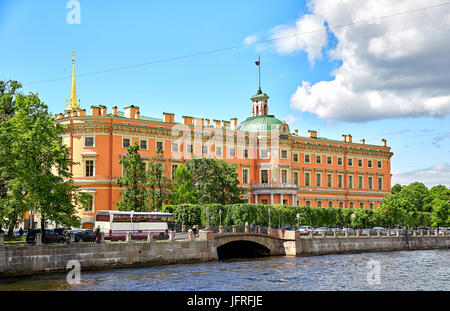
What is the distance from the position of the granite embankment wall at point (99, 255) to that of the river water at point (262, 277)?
1.06 metres

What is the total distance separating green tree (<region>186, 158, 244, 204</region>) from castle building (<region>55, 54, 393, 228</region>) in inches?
146

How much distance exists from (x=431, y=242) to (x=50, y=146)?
48335 millimetres

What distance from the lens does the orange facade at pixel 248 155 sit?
60156 mm

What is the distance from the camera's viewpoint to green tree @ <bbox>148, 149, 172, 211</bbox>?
58188 mm

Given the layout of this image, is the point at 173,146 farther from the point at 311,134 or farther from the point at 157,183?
the point at 311,134

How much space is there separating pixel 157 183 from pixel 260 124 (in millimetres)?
22060

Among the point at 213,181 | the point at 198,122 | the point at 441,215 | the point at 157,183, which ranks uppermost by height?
the point at 198,122

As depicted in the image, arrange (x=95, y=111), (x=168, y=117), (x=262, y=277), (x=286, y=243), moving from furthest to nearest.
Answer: (x=168, y=117)
(x=95, y=111)
(x=286, y=243)
(x=262, y=277)

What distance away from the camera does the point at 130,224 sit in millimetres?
45125

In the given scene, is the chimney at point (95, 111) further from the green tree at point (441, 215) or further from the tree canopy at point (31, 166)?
the green tree at point (441, 215)

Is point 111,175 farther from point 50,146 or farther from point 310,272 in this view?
point 310,272

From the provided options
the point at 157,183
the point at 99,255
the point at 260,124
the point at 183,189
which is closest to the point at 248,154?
the point at 260,124

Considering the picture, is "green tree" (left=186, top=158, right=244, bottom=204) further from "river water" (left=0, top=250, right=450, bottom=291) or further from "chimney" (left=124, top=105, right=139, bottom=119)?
"river water" (left=0, top=250, right=450, bottom=291)

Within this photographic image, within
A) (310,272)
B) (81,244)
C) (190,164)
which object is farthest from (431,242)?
(81,244)
